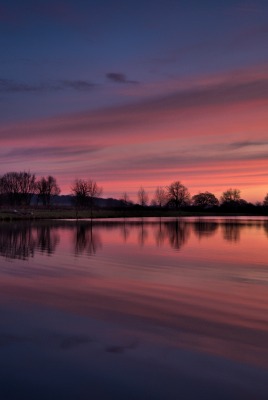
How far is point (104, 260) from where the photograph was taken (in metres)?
23.4

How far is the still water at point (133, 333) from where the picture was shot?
688cm

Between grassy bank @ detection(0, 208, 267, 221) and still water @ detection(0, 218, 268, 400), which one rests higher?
grassy bank @ detection(0, 208, 267, 221)

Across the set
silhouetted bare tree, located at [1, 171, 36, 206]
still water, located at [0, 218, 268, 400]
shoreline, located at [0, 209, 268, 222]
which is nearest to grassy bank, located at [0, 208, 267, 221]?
shoreline, located at [0, 209, 268, 222]

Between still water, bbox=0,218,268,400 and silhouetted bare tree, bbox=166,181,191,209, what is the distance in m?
172

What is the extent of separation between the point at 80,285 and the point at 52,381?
28.4 feet

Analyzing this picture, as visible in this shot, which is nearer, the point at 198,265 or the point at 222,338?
the point at 222,338

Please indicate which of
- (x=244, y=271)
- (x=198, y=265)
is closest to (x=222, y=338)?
(x=244, y=271)

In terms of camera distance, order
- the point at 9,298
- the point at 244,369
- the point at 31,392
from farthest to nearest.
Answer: the point at 9,298 → the point at 244,369 → the point at 31,392

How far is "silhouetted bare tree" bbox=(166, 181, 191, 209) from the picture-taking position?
7505 inches

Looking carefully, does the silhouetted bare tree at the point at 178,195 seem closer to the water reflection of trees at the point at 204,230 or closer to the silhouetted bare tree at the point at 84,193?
the silhouetted bare tree at the point at 84,193

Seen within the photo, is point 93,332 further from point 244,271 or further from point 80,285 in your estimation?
point 244,271

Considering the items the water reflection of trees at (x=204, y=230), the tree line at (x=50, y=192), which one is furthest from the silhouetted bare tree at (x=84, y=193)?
the water reflection of trees at (x=204, y=230)

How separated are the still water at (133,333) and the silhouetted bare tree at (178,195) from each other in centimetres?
17169

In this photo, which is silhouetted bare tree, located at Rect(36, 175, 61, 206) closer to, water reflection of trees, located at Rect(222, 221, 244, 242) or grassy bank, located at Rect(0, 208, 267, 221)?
grassy bank, located at Rect(0, 208, 267, 221)
